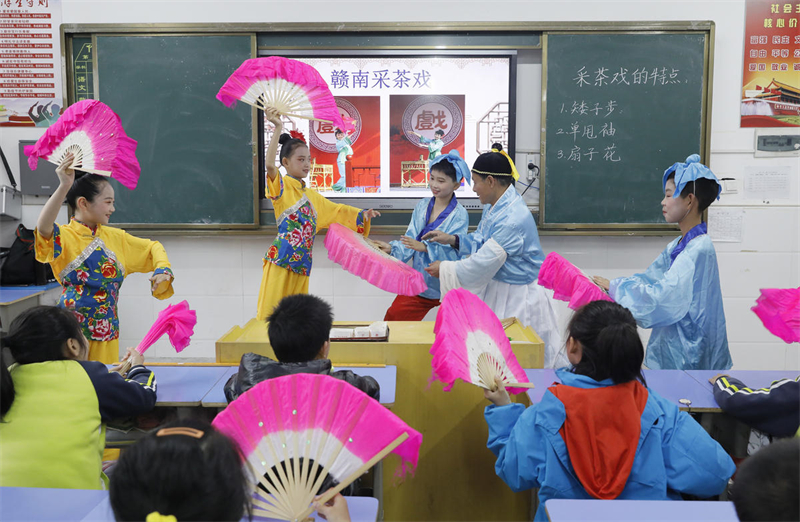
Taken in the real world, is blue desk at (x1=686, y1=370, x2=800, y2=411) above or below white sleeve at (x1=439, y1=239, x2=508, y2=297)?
below

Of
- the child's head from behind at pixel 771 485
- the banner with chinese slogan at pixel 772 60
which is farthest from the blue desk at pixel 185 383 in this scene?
the banner with chinese slogan at pixel 772 60

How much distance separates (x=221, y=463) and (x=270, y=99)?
257cm

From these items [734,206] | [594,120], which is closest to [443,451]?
[594,120]

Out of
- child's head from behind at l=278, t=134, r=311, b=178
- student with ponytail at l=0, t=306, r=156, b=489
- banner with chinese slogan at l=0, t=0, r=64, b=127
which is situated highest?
banner with chinese slogan at l=0, t=0, r=64, b=127

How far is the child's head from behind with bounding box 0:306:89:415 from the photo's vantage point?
1.74 m

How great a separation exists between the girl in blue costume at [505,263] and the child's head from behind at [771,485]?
2.38 m

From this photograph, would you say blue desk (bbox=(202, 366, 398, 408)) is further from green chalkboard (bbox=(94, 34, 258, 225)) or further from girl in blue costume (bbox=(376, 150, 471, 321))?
green chalkboard (bbox=(94, 34, 258, 225))

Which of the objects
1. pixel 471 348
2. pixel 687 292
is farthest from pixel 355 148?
pixel 471 348

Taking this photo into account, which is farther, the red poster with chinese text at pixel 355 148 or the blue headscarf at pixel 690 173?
the red poster with chinese text at pixel 355 148

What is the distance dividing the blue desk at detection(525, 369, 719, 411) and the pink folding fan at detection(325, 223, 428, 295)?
1.05 m

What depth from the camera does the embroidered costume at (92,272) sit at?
274cm

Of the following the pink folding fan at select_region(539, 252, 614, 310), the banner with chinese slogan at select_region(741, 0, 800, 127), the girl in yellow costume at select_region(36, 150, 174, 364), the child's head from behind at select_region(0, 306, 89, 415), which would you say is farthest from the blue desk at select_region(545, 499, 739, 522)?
the banner with chinese slogan at select_region(741, 0, 800, 127)

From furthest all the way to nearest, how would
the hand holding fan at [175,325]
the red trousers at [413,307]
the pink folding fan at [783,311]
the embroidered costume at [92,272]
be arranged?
the red trousers at [413,307] < the embroidered costume at [92,272] < the hand holding fan at [175,325] < the pink folding fan at [783,311]

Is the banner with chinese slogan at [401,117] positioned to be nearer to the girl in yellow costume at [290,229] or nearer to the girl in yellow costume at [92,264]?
the girl in yellow costume at [290,229]
